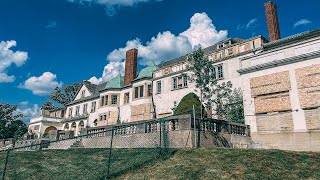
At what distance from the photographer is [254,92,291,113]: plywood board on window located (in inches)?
774

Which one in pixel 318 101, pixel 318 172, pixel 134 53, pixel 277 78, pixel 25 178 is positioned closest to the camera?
pixel 318 172

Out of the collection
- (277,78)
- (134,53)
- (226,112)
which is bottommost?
(226,112)

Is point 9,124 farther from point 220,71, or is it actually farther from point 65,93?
point 220,71

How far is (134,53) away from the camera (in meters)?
39.3

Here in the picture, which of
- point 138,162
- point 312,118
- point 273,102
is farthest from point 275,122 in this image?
point 138,162

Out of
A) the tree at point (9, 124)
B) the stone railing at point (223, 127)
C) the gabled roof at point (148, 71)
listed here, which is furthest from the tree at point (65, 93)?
the stone railing at point (223, 127)

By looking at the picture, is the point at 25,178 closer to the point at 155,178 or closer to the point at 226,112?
the point at 155,178

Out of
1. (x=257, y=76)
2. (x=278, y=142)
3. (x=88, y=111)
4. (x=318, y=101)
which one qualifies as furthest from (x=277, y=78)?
(x=88, y=111)

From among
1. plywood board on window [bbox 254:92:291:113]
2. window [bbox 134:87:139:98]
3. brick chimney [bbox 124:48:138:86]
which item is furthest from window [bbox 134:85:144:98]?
plywood board on window [bbox 254:92:291:113]

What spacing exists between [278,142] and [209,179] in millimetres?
12522

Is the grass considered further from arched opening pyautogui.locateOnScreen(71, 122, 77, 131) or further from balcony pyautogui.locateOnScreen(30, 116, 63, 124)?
balcony pyautogui.locateOnScreen(30, 116, 63, 124)

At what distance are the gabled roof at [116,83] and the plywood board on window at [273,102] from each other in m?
24.4

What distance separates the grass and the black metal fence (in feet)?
0.13

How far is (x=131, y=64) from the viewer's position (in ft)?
130
